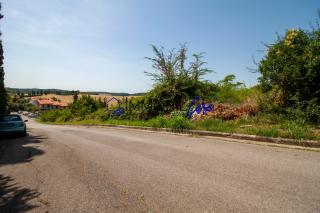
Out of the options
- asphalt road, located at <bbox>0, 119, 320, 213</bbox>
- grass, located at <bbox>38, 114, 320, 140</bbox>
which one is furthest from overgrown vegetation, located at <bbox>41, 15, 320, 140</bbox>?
asphalt road, located at <bbox>0, 119, 320, 213</bbox>

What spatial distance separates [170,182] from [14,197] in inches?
106

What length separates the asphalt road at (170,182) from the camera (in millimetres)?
3654

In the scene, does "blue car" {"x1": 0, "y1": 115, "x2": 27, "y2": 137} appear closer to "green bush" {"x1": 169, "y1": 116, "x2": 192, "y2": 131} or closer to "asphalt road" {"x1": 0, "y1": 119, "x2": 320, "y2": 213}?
"asphalt road" {"x1": 0, "y1": 119, "x2": 320, "y2": 213}

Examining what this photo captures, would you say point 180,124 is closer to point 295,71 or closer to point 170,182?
point 295,71

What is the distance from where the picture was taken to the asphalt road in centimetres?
365

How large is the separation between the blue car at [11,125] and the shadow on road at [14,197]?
9.93m

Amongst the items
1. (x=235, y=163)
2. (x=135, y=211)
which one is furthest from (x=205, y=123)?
(x=135, y=211)

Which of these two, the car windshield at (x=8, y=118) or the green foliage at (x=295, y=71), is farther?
the car windshield at (x=8, y=118)

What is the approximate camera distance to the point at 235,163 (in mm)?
5641

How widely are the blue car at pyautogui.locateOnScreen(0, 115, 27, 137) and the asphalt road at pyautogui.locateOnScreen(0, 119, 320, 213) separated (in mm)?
7651

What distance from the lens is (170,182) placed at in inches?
181

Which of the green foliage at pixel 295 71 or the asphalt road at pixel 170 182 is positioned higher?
the green foliage at pixel 295 71

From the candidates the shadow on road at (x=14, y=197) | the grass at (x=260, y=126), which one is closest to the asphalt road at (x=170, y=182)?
the shadow on road at (x=14, y=197)

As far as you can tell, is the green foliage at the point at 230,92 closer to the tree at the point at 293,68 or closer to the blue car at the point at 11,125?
the tree at the point at 293,68
